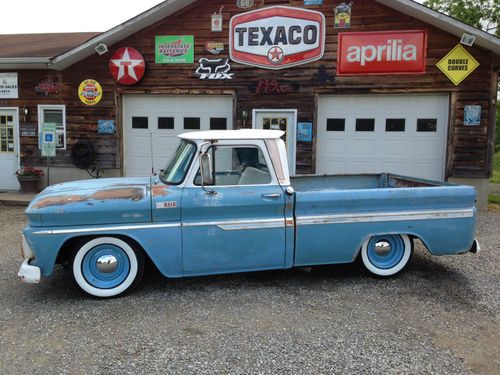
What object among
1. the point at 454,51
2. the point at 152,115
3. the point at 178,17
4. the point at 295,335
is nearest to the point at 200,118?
the point at 152,115

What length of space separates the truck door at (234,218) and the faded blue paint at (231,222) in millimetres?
11

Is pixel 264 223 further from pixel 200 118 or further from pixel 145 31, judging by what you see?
pixel 145 31

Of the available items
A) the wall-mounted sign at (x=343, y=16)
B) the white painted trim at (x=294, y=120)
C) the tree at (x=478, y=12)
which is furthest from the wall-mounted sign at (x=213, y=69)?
the tree at (x=478, y=12)

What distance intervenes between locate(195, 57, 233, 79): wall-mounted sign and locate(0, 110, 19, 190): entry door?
17.8 ft

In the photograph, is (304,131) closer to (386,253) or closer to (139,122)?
(139,122)

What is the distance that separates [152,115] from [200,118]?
128 cm

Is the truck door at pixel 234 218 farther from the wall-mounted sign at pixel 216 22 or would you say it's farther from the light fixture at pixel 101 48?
the light fixture at pixel 101 48

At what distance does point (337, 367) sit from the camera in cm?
334

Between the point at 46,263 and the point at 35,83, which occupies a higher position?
the point at 35,83

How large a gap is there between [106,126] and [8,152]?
3.02m

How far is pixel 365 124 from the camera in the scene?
10.6m

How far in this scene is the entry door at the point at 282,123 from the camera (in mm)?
10797

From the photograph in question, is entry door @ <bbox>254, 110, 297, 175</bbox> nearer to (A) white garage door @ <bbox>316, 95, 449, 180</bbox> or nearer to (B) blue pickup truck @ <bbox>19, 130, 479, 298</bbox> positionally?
(A) white garage door @ <bbox>316, 95, 449, 180</bbox>

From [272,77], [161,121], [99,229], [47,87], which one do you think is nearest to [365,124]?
[272,77]
